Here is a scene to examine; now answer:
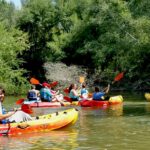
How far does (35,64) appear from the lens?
42.2 meters

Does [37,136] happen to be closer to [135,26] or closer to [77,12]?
[135,26]

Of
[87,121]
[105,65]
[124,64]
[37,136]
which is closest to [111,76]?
[105,65]

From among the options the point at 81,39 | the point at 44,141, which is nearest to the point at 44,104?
the point at 44,141

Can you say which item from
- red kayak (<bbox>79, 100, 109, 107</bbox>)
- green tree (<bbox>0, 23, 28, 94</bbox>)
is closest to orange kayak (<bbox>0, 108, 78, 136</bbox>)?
red kayak (<bbox>79, 100, 109, 107</bbox>)

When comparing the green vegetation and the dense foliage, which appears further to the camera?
the dense foliage

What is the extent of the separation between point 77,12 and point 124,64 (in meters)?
15.2

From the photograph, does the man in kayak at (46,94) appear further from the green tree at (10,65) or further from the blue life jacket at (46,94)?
the green tree at (10,65)

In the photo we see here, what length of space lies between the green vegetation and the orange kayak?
1473 centimetres

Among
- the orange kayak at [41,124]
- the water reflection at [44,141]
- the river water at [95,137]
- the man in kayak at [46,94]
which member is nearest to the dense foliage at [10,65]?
the man in kayak at [46,94]

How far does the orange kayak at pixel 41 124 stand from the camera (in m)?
11.9

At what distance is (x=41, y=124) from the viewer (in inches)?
487

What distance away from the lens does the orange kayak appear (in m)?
11.9

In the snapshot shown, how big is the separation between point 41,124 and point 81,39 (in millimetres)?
28000

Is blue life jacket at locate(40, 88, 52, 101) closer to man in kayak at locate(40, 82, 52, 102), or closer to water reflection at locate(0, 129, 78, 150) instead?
man in kayak at locate(40, 82, 52, 102)
